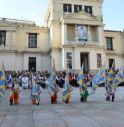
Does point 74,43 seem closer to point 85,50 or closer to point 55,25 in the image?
point 85,50

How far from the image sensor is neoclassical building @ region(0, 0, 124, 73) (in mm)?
36438

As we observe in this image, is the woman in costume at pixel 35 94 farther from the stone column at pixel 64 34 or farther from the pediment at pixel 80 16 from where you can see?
the pediment at pixel 80 16

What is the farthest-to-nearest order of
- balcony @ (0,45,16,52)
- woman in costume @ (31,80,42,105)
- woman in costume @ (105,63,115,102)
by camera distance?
balcony @ (0,45,16,52), woman in costume @ (105,63,115,102), woman in costume @ (31,80,42,105)

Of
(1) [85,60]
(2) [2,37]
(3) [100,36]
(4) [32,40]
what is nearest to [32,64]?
(4) [32,40]

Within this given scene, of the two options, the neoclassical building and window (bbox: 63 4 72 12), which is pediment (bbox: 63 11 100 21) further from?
window (bbox: 63 4 72 12)

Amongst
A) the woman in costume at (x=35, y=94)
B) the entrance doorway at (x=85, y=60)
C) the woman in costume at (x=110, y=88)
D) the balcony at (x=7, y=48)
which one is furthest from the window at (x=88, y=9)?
the woman in costume at (x=35, y=94)

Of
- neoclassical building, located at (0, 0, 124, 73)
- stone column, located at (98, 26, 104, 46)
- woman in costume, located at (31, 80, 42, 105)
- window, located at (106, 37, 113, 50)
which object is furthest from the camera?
window, located at (106, 37, 113, 50)

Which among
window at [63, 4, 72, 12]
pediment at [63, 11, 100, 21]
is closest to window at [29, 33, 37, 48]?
pediment at [63, 11, 100, 21]

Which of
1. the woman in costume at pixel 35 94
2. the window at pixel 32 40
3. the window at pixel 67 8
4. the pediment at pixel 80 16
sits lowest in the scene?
the woman in costume at pixel 35 94

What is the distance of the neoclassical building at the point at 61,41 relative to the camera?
3644 centimetres

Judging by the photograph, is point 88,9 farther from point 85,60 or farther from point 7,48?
point 7,48

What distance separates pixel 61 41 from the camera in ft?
123

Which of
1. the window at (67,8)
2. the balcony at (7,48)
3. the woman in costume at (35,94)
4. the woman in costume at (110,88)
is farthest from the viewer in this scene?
the window at (67,8)

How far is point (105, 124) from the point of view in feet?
25.1
